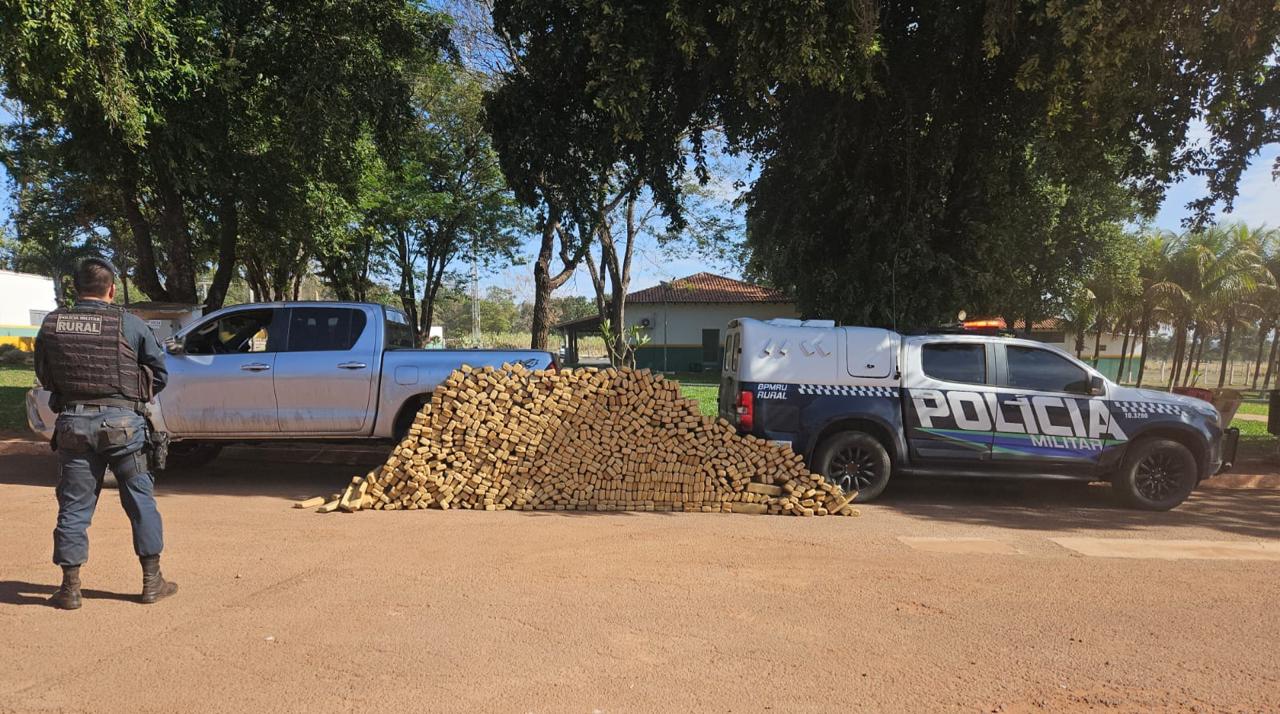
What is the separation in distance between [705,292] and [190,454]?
30.7 m

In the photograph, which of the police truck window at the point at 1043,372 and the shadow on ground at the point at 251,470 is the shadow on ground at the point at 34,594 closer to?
the shadow on ground at the point at 251,470

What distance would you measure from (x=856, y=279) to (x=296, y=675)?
10.2 meters

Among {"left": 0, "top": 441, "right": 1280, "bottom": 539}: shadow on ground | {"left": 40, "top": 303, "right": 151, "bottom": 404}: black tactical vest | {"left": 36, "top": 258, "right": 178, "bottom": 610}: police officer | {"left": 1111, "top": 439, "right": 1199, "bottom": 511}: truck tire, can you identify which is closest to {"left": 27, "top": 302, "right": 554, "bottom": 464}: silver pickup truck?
{"left": 0, "top": 441, "right": 1280, "bottom": 539}: shadow on ground

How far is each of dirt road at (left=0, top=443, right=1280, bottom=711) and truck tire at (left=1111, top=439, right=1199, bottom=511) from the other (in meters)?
0.59

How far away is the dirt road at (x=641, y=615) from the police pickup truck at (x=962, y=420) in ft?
2.39

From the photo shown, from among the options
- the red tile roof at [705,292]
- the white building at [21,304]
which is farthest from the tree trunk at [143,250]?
the white building at [21,304]

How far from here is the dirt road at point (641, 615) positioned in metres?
3.29

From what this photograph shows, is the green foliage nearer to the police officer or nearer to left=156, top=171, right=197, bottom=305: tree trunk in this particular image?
the police officer

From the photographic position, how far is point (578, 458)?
692 centimetres

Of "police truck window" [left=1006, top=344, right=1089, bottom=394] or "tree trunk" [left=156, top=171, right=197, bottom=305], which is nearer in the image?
"police truck window" [left=1006, top=344, right=1089, bottom=394]

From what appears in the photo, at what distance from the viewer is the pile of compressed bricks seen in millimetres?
6770

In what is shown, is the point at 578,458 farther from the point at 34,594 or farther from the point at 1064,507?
the point at 1064,507

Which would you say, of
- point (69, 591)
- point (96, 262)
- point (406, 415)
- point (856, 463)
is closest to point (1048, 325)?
point (856, 463)

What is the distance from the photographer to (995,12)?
25.3ft
